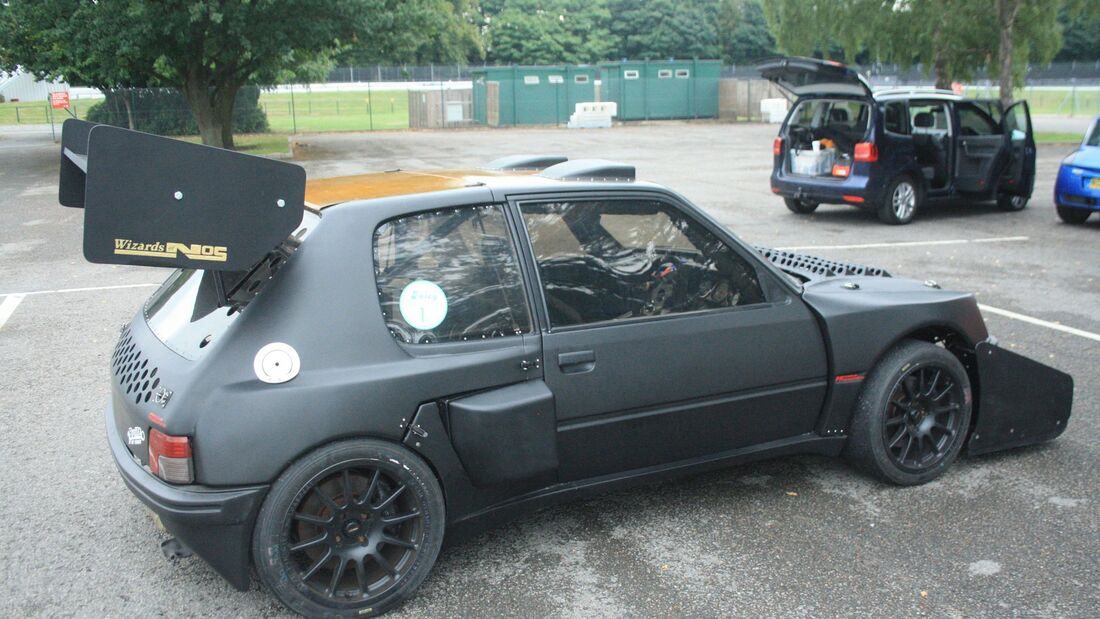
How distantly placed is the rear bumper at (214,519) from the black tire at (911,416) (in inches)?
101

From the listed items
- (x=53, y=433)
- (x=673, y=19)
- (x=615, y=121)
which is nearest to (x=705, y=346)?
(x=53, y=433)

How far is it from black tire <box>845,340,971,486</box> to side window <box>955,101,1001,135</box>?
10.2 meters

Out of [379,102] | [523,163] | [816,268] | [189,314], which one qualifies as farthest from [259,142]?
[379,102]

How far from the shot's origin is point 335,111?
56.7 metres

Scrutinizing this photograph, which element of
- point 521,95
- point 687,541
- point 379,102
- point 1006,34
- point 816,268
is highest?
point 1006,34

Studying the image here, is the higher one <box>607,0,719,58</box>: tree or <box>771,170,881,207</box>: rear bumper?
<box>607,0,719,58</box>: tree

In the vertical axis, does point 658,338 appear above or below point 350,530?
above

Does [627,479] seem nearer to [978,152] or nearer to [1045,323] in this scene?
[1045,323]

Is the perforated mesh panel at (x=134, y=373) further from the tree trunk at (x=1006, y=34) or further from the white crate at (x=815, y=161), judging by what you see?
the tree trunk at (x=1006, y=34)

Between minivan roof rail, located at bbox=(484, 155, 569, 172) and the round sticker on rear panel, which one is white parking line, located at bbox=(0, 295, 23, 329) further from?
the round sticker on rear panel

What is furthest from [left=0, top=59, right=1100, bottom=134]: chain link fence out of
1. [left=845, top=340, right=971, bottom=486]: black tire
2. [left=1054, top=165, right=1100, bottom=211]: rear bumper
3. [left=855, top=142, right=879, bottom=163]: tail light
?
[left=845, top=340, right=971, bottom=486]: black tire

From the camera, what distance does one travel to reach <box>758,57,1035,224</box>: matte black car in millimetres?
12664

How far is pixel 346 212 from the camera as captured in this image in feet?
11.4

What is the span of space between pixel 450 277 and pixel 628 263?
769mm
